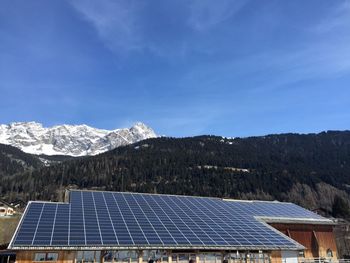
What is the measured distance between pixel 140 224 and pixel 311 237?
24831mm

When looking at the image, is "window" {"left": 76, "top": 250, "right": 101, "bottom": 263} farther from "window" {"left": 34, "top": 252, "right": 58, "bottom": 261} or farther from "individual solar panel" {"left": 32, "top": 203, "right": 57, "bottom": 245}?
"individual solar panel" {"left": 32, "top": 203, "right": 57, "bottom": 245}

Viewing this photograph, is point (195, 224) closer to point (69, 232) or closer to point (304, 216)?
point (69, 232)

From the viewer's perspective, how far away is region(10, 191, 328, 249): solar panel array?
103ft

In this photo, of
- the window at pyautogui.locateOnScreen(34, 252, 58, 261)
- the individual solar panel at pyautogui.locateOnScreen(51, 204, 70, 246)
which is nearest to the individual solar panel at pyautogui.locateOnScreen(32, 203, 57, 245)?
the individual solar panel at pyautogui.locateOnScreen(51, 204, 70, 246)

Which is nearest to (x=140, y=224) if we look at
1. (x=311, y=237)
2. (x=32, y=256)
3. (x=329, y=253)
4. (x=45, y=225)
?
(x=45, y=225)

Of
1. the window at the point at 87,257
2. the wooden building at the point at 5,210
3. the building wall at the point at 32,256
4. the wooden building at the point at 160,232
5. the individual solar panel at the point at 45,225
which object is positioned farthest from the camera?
the wooden building at the point at 5,210

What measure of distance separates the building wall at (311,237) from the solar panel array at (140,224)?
2.86 m

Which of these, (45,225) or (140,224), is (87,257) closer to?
(45,225)

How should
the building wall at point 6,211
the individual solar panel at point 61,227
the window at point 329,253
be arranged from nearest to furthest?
the individual solar panel at point 61,227 → the window at point 329,253 → the building wall at point 6,211

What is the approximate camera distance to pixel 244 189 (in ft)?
644

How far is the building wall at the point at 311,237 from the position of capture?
154 feet

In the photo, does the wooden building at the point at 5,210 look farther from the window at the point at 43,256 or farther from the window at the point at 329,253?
the window at the point at 329,253

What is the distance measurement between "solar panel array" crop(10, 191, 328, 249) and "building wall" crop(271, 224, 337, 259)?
2857mm

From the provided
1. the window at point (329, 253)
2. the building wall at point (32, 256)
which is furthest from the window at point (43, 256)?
the window at point (329, 253)
